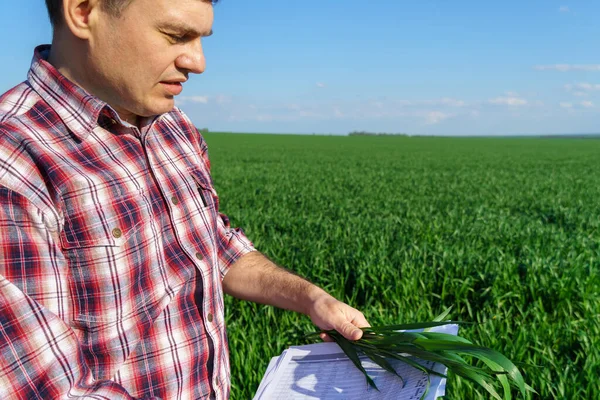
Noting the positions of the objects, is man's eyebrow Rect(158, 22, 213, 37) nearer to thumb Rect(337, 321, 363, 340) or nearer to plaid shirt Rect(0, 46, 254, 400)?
plaid shirt Rect(0, 46, 254, 400)

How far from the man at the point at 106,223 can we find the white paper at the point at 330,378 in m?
0.11

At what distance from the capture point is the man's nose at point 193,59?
1396 mm

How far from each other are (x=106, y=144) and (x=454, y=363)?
107 centimetres

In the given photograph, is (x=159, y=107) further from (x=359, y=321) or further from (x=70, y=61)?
(x=359, y=321)

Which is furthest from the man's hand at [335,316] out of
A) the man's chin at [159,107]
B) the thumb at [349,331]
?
the man's chin at [159,107]

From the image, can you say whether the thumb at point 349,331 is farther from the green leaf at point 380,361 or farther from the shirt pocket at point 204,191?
the shirt pocket at point 204,191

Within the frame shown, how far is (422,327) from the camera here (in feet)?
5.82

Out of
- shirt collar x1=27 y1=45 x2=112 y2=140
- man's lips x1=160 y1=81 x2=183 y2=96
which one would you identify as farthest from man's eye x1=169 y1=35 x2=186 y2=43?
shirt collar x1=27 y1=45 x2=112 y2=140

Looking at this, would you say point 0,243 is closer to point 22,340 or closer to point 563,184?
point 22,340

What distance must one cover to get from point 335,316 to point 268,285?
0.27m

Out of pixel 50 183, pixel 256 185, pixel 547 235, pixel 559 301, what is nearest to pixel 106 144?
pixel 50 183

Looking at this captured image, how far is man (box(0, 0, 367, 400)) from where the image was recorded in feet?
3.47

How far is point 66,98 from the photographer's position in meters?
1.34

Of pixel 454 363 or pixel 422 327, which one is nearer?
pixel 454 363
